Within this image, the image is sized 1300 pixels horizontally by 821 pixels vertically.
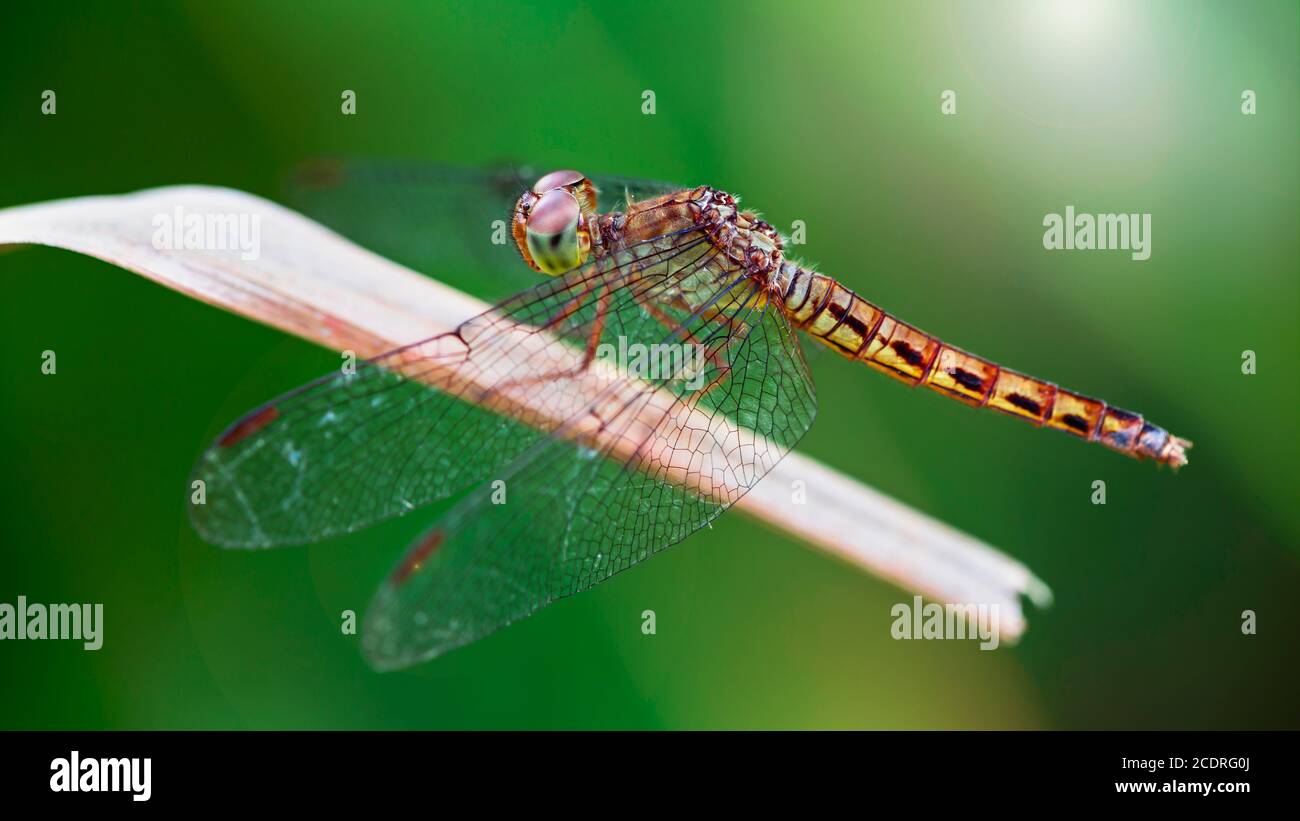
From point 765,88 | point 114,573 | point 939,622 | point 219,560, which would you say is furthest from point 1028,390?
point 114,573

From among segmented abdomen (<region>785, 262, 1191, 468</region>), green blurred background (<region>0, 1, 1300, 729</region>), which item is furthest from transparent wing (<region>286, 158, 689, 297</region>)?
segmented abdomen (<region>785, 262, 1191, 468</region>)

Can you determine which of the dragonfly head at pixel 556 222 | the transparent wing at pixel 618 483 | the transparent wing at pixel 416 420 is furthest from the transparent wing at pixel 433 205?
the transparent wing at pixel 618 483

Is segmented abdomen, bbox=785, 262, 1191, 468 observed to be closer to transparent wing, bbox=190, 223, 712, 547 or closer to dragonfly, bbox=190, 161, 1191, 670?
dragonfly, bbox=190, 161, 1191, 670

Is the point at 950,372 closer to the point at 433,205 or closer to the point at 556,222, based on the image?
the point at 556,222

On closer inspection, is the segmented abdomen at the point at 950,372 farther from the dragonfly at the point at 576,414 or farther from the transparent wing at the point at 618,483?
the transparent wing at the point at 618,483

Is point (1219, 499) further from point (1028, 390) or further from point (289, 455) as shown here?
point (289, 455)

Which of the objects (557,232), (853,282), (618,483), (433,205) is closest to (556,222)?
(557,232)
